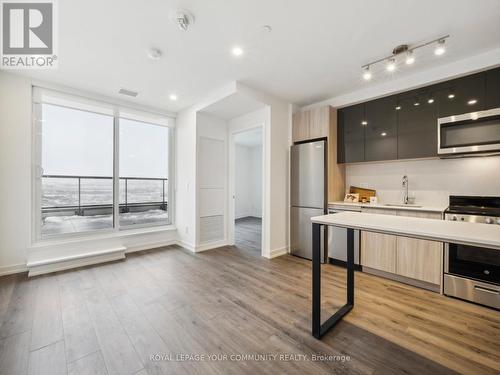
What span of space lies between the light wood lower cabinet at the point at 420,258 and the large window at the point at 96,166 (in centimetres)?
410

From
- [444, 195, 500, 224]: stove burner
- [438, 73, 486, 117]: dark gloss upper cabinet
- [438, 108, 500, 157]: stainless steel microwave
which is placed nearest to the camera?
[444, 195, 500, 224]: stove burner

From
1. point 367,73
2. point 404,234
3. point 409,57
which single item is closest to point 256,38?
point 367,73

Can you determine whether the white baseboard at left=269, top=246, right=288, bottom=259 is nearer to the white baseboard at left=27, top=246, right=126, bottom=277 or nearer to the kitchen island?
the kitchen island

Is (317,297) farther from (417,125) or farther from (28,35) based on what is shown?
(28,35)

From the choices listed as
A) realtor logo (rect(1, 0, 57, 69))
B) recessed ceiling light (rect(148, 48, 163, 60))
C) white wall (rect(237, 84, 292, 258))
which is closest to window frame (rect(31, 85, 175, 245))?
realtor logo (rect(1, 0, 57, 69))

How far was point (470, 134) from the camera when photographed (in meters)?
2.45

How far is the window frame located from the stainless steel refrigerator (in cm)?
255

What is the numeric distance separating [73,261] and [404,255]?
455 cm

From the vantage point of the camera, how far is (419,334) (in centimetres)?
172

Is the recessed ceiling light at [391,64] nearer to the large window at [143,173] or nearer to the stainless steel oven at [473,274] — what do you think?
the stainless steel oven at [473,274]

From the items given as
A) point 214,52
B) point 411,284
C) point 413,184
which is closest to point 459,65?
point 413,184

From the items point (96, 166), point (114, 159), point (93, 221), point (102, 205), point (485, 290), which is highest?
point (114, 159)

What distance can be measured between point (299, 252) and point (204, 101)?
10.1 ft

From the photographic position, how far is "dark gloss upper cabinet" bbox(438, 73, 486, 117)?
240 cm
